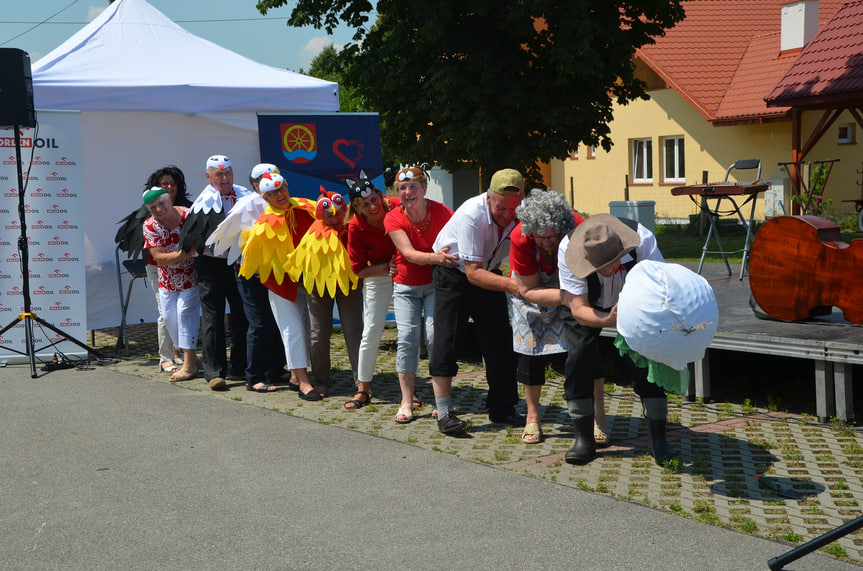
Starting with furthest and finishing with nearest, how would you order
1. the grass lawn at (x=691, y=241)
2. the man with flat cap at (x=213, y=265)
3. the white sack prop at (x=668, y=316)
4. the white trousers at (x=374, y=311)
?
the grass lawn at (x=691, y=241) < the man with flat cap at (x=213, y=265) < the white trousers at (x=374, y=311) < the white sack prop at (x=668, y=316)

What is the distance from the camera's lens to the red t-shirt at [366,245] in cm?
725

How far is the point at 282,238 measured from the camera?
25.6ft

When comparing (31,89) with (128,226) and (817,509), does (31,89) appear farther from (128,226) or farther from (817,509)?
(817,509)

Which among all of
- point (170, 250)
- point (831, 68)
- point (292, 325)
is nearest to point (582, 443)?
point (292, 325)

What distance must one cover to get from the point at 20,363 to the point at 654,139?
23.4 meters

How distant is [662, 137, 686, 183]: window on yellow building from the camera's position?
29.1 m

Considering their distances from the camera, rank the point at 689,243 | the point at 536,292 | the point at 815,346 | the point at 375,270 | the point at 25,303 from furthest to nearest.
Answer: the point at 689,243
the point at 25,303
the point at 375,270
the point at 815,346
the point at 536,292

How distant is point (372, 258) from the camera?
733cm

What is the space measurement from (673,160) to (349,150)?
20.6 metres

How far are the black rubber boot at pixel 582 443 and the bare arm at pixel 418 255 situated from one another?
1379 millimetres

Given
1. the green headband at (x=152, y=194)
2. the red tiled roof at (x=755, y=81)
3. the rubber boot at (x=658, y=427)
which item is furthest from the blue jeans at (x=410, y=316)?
the red tiled roof at (x=755, y=81)

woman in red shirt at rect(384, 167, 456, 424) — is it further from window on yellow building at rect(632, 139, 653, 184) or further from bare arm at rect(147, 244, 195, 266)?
window on yellow building at rect(632, 139, 653, 184)

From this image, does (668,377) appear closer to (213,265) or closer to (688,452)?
(688,452)

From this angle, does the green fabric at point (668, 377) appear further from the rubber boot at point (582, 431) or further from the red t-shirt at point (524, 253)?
the red t-shirt at point (524, 253)
